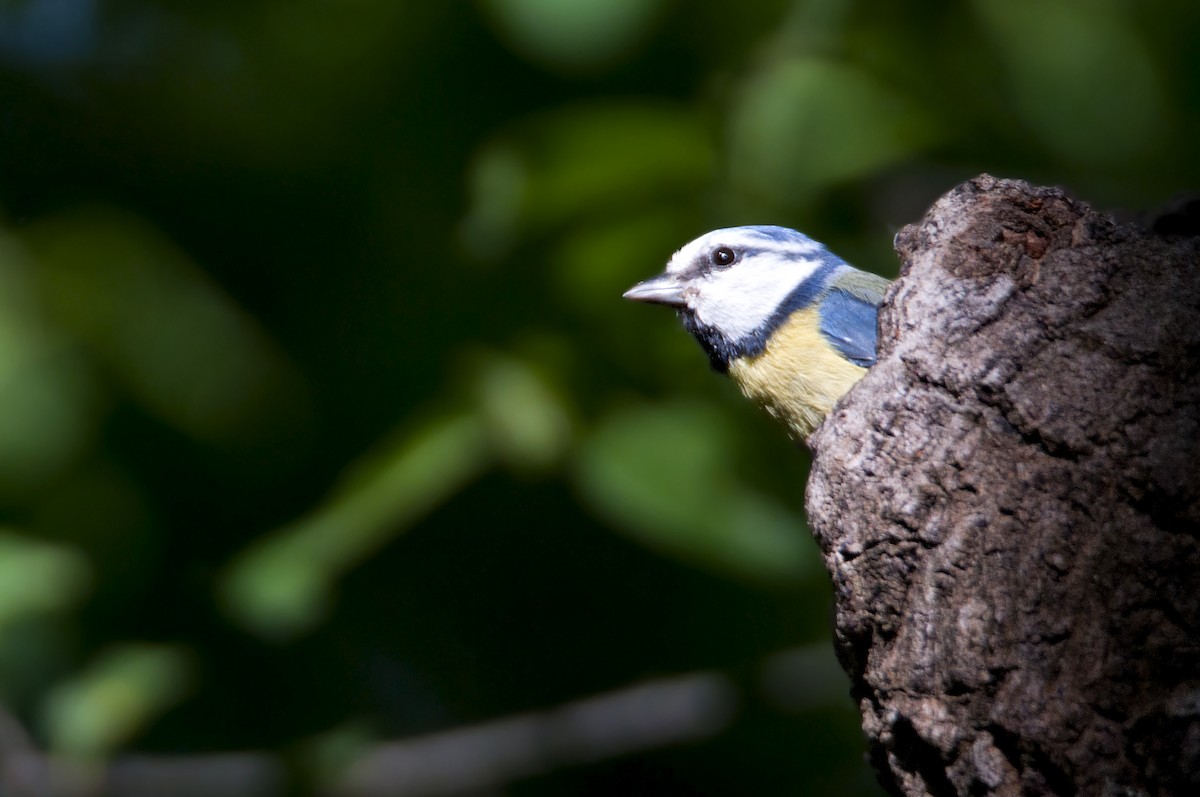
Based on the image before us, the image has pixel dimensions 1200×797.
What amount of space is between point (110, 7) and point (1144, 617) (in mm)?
2042

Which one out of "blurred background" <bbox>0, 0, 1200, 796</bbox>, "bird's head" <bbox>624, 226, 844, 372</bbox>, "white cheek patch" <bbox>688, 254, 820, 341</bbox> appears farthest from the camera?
"white cheek patch" <bbox>688, 254, 820, 341</bbox>

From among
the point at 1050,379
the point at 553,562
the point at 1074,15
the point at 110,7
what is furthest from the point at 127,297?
the point at 1074,15

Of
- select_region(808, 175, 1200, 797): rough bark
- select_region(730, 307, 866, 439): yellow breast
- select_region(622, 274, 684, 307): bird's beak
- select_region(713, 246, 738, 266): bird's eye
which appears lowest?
select_region(808, 175, 1200, 797): rough bark

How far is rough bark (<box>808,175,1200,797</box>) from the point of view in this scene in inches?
41.9

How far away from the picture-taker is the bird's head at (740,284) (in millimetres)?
2139

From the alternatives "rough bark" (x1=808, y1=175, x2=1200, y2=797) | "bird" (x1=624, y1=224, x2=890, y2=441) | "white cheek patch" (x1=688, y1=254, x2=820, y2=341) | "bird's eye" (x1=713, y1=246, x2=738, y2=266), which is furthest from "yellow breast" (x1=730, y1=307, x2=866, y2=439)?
"rough bark" (x1=808, y1=175, x2=1200, y2=797)

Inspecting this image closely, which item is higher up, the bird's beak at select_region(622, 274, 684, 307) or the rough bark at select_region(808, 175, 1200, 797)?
the bird's beak at select_region(622, 274, 684, 307)

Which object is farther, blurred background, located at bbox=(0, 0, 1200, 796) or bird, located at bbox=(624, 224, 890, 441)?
bird, located at bbox=(624, 224, 890, 441)

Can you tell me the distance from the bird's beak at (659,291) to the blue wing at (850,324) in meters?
0.31

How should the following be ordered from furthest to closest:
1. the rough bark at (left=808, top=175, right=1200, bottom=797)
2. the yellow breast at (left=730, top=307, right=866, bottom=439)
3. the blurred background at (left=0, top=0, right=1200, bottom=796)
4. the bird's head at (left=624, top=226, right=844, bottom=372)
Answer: the bird's head at (left=624, top=226, right=844, bottom=372)
the yellow breast at (left=730, top=307, right=866, bottom=439)
the blurred background at (left=0, top=0, right=1200, bottom=796)
the rough bark at (left=808, top=175, right=1200, bottom=797)

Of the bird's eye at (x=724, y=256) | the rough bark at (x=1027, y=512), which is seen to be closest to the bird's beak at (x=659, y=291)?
the bird's eye at (x=724, y=256)

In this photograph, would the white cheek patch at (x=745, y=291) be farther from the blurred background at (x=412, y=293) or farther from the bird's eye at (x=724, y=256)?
the blurred background at (x=412, y=293)

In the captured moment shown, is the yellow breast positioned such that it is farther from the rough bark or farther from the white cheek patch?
the rough bark

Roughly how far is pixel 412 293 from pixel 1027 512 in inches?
47.3
